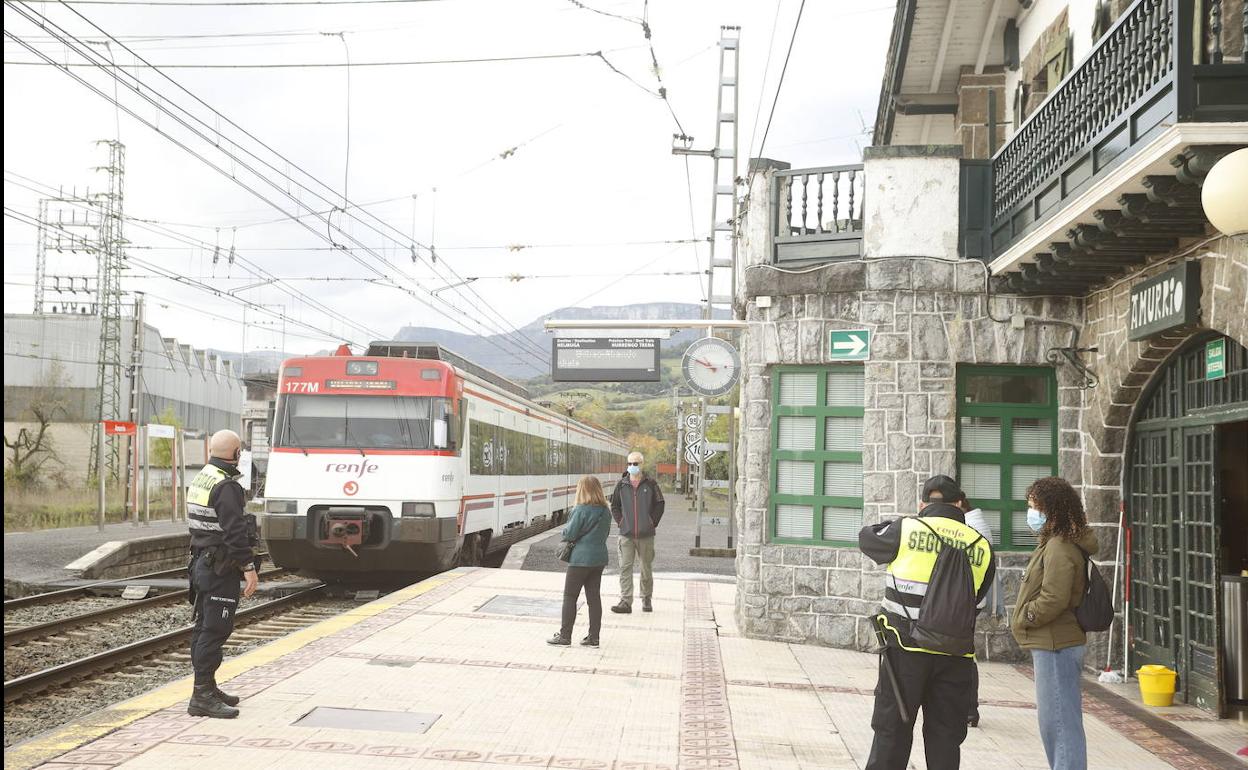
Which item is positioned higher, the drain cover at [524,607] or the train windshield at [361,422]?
the train windshield at [361,422]

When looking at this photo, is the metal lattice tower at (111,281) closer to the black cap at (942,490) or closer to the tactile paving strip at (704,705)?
the tactile paving strip at (704,705)

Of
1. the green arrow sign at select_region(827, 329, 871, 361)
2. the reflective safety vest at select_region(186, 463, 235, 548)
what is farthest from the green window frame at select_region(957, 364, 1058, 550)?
the reflective safety vest at select_region(186, 463, 235, 548)

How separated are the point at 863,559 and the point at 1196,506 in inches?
127

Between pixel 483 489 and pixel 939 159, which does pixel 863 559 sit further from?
pixel 483 489

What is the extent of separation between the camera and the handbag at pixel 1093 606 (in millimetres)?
6109

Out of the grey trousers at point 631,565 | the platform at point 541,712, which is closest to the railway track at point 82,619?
the platform at point 541,712

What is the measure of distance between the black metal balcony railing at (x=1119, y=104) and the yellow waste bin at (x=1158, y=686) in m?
3.60

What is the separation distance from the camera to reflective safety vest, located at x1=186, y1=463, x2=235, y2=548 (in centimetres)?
743

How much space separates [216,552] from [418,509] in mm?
7805

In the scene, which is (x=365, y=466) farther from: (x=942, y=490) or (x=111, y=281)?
(x=111, y=281)

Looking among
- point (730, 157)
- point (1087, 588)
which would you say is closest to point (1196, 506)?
point (1087, 588)

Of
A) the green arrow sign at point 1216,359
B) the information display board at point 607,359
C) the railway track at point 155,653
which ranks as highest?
the information display board at point 607,359

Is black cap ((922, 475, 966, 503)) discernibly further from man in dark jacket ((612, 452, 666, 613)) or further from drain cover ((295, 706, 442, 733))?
man in dark jacket ((612, 452, 666, 613))

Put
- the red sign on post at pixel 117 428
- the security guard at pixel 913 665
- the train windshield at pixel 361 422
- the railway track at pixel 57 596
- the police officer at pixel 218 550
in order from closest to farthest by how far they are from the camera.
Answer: the security guard at pixel 913 665, the police officer at pixel 218 550, the railway track at pixel 57 596, the train windshield at pixel 361 422, the red sign on post at pixel 117 428
